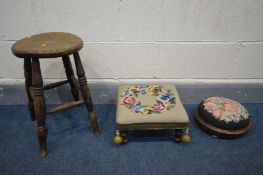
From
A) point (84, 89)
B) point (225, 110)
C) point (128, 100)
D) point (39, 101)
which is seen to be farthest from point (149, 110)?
point (39, 101)

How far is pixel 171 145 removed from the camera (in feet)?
4.92

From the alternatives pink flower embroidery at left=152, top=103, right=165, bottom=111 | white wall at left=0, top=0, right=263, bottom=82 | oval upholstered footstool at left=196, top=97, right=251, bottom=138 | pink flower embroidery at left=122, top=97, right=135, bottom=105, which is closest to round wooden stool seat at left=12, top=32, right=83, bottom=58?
white wall at left=0, top=0, right=263, bottom=82

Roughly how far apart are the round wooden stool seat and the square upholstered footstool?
463 millimetres

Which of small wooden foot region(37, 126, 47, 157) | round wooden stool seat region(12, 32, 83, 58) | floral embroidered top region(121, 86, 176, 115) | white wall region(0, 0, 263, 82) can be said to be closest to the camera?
round wooden stool seat region(12, 32, 83, 58)

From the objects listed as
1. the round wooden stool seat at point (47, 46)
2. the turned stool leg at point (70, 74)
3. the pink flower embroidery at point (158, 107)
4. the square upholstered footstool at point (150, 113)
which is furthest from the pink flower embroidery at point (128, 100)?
the round wooden stool seat at point (47, 46)

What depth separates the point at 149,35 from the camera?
1.67m

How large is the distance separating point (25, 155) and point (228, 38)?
1.52m

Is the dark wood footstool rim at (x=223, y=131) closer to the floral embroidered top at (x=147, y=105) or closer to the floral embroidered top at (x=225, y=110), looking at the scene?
the floral embroidered top at (x=225, y=110)

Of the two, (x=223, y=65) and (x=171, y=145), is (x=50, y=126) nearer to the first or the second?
(x=171, y=145)

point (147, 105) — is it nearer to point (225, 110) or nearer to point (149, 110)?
point (149, 110)

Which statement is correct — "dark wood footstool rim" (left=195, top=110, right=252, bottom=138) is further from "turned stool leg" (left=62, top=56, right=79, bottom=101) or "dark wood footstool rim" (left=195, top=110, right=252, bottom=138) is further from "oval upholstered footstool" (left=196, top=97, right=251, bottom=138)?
"turned stool leg" (left=62, top=56, right=79, bottom=101)

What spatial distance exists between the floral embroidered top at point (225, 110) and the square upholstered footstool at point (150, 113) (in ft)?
0.74

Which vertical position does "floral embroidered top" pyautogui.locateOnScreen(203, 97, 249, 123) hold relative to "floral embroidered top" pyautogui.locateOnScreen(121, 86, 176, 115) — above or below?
below

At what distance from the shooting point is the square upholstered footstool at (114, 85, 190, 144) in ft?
4.55
